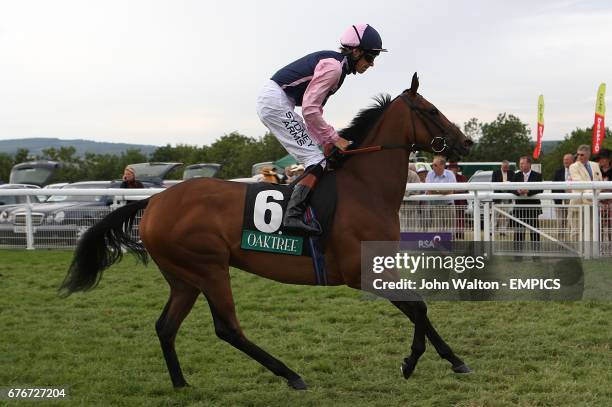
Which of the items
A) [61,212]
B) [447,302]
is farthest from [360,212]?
[61,212]

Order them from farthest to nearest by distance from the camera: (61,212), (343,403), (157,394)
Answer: (61,212) < (157,394) < (343,403)

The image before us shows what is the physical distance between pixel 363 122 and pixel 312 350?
1.85 metres

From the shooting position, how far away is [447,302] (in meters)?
8.05

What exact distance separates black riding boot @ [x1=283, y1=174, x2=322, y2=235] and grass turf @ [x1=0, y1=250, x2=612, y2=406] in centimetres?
104

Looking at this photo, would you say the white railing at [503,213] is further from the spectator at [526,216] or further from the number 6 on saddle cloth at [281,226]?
the number 6 on saddle cloth at [281,226]

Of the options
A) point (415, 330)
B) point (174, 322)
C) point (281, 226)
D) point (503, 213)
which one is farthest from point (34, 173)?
point (415, 330)

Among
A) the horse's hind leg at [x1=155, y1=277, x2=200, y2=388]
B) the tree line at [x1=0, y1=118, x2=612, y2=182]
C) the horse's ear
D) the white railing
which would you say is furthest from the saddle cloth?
the tree line at [x1=0, y1=118, x2=612, y2=182]

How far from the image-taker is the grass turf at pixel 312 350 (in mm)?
4863

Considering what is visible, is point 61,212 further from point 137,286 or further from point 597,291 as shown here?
point 597,291

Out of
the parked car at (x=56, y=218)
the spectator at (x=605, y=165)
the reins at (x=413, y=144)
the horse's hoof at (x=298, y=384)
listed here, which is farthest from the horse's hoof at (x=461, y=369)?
the parked car at (x=56, y=218)

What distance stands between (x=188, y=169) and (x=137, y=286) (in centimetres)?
1489

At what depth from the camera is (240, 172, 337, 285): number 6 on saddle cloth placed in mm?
5180

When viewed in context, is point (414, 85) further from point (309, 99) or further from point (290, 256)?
point (290, 256)

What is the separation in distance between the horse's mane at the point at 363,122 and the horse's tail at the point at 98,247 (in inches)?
63.6
